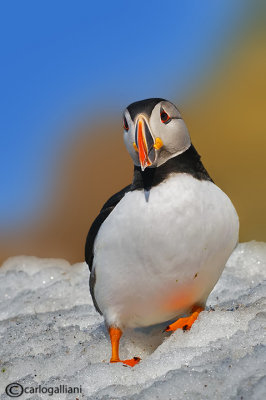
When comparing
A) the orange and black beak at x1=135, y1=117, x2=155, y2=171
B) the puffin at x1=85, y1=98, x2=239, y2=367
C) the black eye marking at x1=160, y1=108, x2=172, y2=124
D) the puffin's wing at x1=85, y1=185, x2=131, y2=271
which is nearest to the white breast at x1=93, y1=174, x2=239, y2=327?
the puffin at x1=85, y1=98, x2=239, y2=367

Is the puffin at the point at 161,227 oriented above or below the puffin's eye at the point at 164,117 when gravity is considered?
below

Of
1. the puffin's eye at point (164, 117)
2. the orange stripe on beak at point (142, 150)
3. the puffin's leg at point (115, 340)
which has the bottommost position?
the puffin's leg at point (115, 340)

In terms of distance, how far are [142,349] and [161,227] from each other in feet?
4.78

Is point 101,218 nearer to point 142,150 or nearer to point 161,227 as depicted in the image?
point 161,227

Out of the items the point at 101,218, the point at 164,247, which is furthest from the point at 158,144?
the point at 101,218

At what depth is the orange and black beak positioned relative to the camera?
12.3 feet

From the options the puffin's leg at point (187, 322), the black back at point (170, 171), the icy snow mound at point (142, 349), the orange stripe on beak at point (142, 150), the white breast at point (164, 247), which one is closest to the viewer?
the icy snow mound at point (142, 349)

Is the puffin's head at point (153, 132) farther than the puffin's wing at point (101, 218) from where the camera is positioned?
No

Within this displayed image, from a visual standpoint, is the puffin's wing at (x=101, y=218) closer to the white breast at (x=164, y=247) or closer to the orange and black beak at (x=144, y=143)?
the white breast at (x=164, y=247)

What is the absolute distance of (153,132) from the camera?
3.83m

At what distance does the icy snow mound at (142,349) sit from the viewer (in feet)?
10.6

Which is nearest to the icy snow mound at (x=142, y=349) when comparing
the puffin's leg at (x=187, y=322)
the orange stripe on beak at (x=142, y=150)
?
the puffin's leg at (x=187, y=322)

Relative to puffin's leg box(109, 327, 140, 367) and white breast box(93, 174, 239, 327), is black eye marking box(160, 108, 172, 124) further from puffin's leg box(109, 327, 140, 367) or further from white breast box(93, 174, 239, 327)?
puffin's leg box(109, 327, 140, 367)

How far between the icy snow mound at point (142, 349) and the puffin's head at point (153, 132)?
124 centimetres
